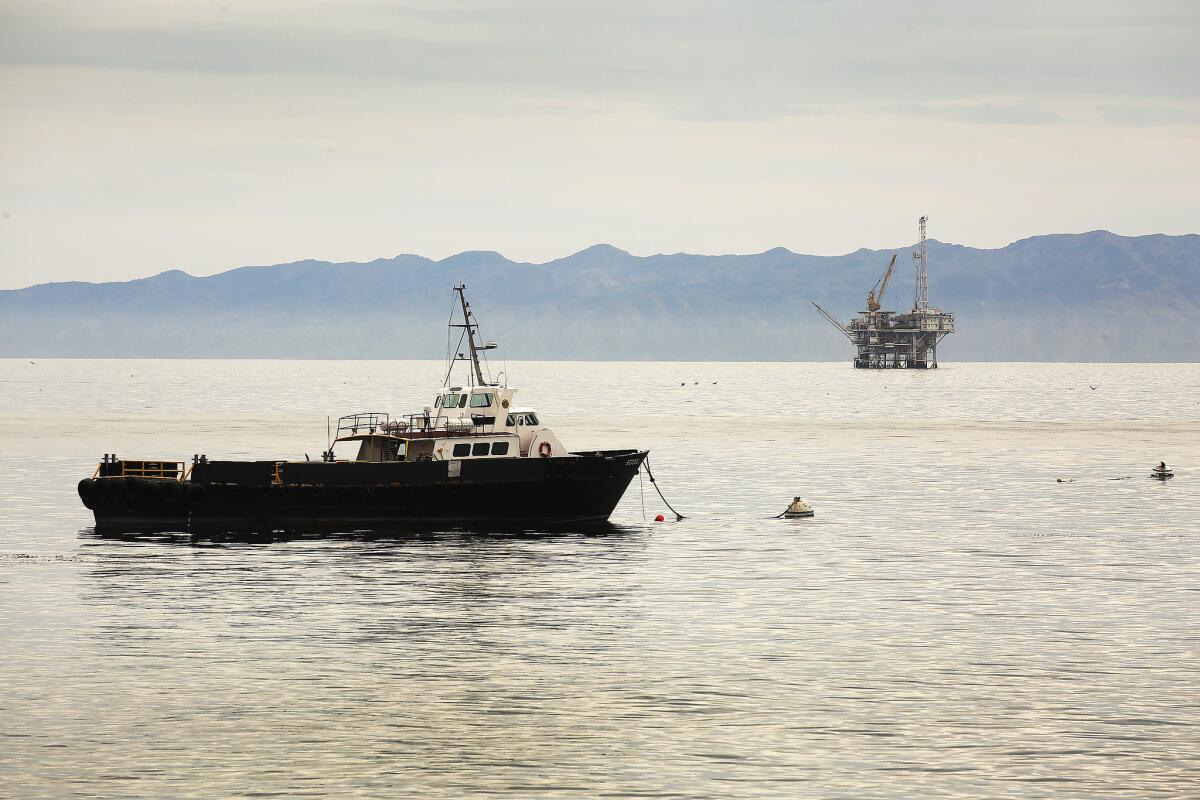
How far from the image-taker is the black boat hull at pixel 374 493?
63531mm

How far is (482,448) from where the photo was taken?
2547 inches

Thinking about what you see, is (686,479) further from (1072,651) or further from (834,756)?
(834,756)

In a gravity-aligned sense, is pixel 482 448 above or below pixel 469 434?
below

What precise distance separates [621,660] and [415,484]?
97.8 ft

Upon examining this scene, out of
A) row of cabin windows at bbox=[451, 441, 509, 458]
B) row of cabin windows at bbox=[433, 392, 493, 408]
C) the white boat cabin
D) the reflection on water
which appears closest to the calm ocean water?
the reflection on water

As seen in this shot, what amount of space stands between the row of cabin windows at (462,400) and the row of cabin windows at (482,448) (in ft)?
6.89

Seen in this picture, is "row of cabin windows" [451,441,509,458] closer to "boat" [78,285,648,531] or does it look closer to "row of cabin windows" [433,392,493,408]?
"boat" [78,285,648,531]

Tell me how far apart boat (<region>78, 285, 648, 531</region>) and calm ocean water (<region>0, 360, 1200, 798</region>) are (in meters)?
2.62

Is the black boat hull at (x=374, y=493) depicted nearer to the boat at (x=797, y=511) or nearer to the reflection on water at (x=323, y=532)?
the reflection on water at (x=323, y=532)

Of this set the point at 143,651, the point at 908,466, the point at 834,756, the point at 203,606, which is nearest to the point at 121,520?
the point at 203,606

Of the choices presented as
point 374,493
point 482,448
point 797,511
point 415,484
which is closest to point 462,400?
point 482,448

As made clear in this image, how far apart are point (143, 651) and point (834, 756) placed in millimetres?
18295

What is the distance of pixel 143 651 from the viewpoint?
35844mm

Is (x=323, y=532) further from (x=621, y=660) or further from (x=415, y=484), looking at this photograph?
(x=621, y=660)
